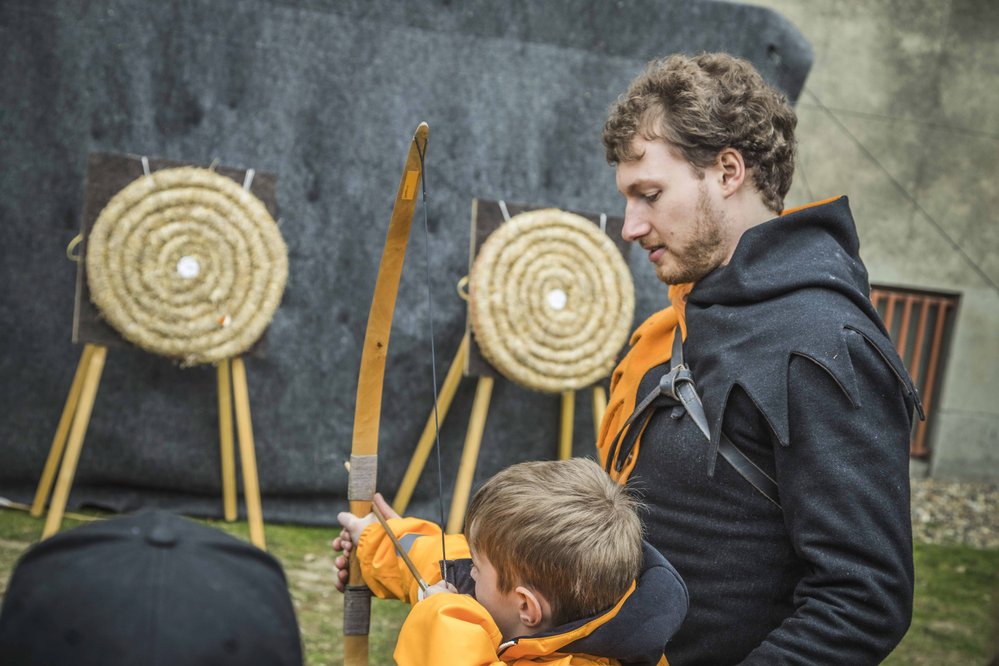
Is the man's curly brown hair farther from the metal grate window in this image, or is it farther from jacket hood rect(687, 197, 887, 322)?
the metal grate window

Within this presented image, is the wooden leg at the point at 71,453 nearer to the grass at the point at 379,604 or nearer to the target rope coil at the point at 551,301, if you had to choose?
the grass at the point at 379,604

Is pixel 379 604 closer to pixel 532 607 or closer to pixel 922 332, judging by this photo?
pixel 532 607

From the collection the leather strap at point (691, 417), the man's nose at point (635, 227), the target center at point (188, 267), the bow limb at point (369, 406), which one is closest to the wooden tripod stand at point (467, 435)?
the target center at point (188, 267)

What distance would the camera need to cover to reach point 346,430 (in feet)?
12.1

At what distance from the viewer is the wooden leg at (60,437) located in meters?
3.19

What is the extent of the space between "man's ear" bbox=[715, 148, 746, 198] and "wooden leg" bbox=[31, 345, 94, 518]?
2.41m

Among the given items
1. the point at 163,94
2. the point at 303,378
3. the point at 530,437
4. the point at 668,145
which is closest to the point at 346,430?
the point at 303,378

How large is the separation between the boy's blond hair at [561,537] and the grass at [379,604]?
1514mm

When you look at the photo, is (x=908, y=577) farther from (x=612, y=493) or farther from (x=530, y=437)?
(x=530, y=437)

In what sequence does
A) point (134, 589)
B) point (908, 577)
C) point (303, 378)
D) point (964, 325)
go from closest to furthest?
point (134, 589) < point (908, 577) < point (303, 378) < point (964, 325)

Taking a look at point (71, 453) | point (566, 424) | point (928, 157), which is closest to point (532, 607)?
point (71, 453)

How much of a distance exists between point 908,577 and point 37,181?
311 centimetres

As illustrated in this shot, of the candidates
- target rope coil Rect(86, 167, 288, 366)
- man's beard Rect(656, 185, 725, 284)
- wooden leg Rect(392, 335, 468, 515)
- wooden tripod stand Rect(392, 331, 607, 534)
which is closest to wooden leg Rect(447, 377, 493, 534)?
wooden tripod stand Rect(392, 331, 607, 534)

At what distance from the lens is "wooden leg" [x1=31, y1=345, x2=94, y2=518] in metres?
3.19
